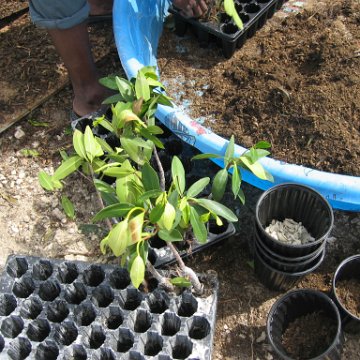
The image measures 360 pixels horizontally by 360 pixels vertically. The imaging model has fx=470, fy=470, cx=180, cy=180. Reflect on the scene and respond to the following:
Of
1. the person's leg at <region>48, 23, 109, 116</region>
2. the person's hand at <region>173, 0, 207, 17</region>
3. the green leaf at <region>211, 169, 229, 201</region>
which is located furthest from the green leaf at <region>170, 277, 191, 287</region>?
the person's hand at <region>173, 0, 207, 17</region>

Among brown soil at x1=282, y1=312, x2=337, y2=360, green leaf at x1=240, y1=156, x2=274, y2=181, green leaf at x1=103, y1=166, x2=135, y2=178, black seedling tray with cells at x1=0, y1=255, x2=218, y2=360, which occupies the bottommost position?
brown soil at x1=282, y1=312, x2=337, y2=360

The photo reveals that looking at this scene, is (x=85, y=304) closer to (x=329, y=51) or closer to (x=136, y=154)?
(x=136, y=154)

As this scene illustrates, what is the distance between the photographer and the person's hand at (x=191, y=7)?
5.51 feet

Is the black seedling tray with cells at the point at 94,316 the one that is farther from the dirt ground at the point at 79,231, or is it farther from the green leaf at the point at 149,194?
the green leaf at the point at 149,194

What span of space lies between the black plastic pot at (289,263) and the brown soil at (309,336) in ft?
0.49

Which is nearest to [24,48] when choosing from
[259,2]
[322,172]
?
[259,2]

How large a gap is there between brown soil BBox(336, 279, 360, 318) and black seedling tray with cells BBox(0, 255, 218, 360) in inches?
13.7

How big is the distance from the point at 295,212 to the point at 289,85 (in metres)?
0.42

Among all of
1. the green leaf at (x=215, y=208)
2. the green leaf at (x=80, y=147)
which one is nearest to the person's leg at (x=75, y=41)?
the green leaf at (x=80, y=147)

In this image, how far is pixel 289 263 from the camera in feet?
4.00

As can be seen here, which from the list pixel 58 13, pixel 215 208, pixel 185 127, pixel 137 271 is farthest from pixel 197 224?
pixel 58 13

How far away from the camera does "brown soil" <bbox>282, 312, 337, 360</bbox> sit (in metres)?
1.24

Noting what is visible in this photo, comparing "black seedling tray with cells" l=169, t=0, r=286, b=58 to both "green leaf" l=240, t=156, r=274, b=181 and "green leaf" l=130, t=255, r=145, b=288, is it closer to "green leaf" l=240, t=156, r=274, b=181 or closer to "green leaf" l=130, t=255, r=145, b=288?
"green leaf" l=240, t=156, r=274, b=181

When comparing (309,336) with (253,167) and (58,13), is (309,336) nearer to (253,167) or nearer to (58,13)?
(253,167)
